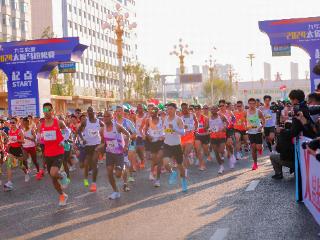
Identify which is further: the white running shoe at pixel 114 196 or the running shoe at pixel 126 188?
the running shoe at pixel 126 188

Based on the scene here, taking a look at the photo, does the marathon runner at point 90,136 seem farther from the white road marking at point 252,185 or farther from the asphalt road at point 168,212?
the white road marking at point 252,185

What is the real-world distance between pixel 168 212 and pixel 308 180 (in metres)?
2.22

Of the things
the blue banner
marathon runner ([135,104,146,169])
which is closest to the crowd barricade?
marathon runner ([135,104,146,169])

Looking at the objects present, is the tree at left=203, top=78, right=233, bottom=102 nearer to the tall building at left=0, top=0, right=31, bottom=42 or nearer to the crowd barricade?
the tall building at left=0, top=0, right=31, bottom=42

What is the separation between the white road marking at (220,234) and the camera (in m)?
6.71

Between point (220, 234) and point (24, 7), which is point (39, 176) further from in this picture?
point (24, 7)

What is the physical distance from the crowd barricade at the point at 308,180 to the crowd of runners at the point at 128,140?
289 centimetres

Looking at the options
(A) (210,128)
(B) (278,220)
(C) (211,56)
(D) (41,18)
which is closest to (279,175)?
(A) (210,128)

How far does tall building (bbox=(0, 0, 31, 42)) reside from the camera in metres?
70.5

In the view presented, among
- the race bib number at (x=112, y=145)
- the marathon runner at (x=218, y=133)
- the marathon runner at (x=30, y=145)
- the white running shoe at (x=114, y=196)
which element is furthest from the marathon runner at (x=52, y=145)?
the marathon runner at (x=218, y=133)

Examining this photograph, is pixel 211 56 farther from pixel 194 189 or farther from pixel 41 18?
pixel 194 189

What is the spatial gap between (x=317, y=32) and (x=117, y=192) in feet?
57.9

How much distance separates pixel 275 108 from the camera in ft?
60.0

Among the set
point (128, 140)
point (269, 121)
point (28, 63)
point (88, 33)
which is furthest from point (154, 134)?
point (88, 33)
